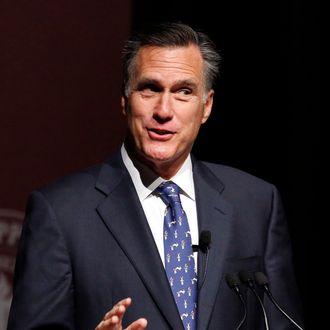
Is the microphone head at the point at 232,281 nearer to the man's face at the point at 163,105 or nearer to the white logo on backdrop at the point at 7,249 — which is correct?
the man's face at the point at 163,105

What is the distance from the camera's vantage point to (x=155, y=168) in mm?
2480

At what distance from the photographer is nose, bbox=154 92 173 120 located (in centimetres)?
238

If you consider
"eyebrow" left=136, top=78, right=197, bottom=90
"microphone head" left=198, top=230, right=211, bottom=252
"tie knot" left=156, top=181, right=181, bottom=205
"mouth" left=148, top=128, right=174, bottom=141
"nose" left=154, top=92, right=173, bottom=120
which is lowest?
"microphone head" left=198, top=230, right=211, bottom=252

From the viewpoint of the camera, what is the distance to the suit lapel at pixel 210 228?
2320 millimetres

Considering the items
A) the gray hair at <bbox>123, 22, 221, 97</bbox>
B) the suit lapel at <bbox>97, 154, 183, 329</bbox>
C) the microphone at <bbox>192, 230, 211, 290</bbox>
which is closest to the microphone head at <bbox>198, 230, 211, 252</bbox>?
the microphone at <bbox>192, 230, 211, 290</bbox>

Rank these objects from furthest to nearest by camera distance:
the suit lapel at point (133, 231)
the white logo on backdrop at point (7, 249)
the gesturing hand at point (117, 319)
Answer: the white logo on backdrop at point (7, 249) < the suit lapel at point (133, 231) < the gesturing hand at point (117, 319)

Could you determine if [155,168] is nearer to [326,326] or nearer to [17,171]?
[17,171]

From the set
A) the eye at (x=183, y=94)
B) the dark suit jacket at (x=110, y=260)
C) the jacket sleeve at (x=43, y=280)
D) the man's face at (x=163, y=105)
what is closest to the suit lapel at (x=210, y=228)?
the dark suit jacket at (x=110, y=260)

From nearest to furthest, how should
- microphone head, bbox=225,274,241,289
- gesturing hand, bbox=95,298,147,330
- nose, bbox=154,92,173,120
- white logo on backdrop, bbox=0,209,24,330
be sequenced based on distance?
gesturing hand, bbox=95,298,147,330, microphone head, bbox=225,274,241,289, nose, bbox=154,92,173,120, white logo on backdrop, bbox=0,209,24,330

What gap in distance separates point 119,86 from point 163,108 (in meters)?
1.05

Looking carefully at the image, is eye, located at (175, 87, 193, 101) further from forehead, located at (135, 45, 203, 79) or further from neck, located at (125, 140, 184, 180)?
neck, located at (125, 140, 184, 180)

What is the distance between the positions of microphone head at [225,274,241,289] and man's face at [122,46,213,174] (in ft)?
1.32

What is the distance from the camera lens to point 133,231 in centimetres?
234

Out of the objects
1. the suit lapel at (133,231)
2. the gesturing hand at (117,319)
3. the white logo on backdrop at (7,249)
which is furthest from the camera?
the white logo on backdrop at (7,249)
